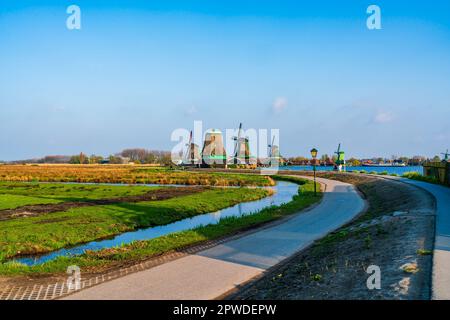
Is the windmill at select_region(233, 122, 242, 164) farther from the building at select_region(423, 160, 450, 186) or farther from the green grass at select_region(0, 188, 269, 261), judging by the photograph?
the green grass at select_region(0, 188, 269, 261)

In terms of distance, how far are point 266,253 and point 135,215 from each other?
12744 mm

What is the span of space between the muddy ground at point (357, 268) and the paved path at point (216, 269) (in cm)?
54

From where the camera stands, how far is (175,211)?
82.5ft

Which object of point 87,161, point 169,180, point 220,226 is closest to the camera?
point 220,226

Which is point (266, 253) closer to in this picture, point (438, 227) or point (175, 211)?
point (438, 227)

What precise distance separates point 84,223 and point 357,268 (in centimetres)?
1507

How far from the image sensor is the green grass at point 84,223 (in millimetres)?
15736

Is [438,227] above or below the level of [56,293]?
above

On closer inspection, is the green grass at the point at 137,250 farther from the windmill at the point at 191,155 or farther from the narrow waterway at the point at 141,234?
the windmill at the point at 191,155

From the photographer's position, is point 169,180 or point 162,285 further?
point 169,180

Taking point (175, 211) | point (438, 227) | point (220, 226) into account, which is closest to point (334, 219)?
point (220, 226)

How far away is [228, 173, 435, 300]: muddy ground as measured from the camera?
7273 millimetres

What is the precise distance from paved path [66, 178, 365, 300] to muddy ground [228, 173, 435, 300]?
Answer: 536 mm
